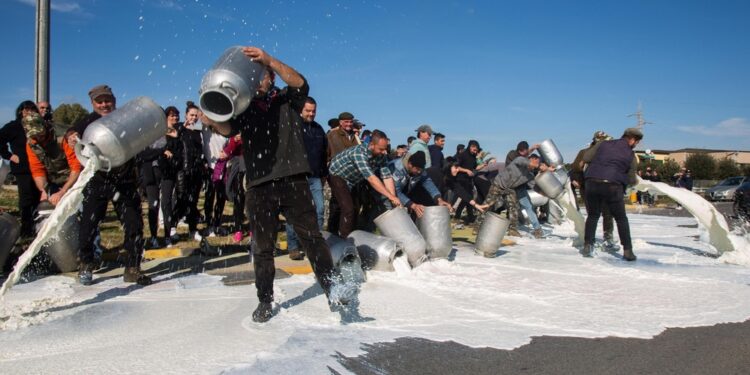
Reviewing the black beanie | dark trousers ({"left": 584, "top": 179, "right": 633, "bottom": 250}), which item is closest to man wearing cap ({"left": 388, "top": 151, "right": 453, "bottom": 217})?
the black beanie

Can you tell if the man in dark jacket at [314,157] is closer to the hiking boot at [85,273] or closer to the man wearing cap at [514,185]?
the hiking boot at [85,273]

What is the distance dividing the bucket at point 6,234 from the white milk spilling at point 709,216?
7561mm

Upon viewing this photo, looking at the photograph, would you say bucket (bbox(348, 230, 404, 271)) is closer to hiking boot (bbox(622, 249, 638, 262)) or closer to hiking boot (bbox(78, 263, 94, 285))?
hiking boot (bbox(78, 263, 94, 285))

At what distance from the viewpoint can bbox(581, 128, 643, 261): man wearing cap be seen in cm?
745

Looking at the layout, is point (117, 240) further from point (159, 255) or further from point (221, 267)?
point (221, 267)

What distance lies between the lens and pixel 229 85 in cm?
375

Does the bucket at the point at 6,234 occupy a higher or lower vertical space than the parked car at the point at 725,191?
lower

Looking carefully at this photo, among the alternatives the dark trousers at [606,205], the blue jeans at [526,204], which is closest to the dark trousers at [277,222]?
the dark trousers at [606,205]

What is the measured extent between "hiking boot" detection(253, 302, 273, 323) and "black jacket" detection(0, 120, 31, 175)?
12.7 feet

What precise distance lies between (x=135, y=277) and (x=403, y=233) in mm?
2678

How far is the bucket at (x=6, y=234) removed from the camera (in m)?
5.54

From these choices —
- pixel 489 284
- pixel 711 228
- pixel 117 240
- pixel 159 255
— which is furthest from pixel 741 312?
pixel 117 240

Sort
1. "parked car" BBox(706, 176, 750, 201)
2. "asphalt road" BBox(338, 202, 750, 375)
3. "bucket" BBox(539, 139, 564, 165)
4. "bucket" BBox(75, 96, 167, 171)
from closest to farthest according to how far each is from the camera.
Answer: "asphalt road" BBox(338, 202, 750, 375), "bucket" BBox(75, 96, 167, 171), "bucket" BBox(539, 139, 564, 165), "parked car" BBox(706, 176, 750, 201)

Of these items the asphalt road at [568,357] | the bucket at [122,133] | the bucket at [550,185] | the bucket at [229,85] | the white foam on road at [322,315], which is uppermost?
the bucket at [229,85]
